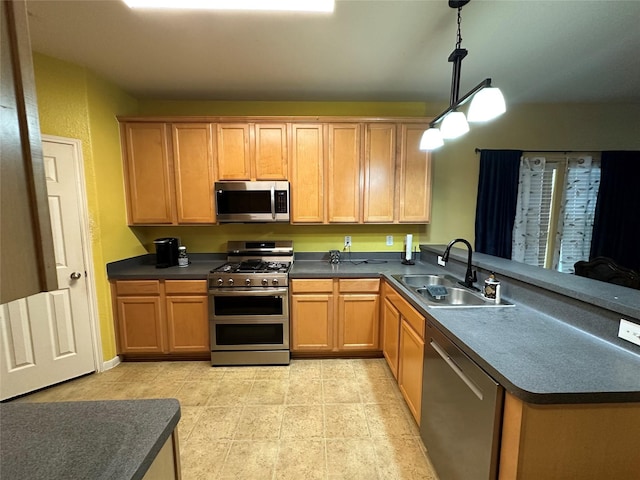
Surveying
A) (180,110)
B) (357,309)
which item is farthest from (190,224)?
(357,309)

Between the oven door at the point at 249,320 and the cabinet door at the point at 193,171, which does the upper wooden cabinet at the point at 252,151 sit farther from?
the oven door at the point at 249,320

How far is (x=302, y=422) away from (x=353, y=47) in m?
2.84

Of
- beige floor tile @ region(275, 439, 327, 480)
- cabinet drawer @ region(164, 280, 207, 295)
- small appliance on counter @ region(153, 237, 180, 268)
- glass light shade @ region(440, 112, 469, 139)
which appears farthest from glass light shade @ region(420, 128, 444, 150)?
small appliance on counter @ region(153, 237, 180, 268)

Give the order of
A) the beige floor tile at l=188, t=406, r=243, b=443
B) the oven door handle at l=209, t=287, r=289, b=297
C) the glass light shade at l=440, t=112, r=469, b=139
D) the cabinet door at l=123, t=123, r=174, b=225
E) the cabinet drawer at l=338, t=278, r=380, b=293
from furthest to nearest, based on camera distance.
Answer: the cabinet door at l=123, t=123, r=174, b=225 → the cabinet drawer at l=338, t=278, r=380, b=293 → the oven door handle at l=209, t=287, r=289, b=297 → the beige floor tile at l=188, t=406, r=243, b=443 → the glass light shade at l=440, t=112, r=469, b=139

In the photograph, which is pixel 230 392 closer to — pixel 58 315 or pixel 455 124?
pixel 58 315

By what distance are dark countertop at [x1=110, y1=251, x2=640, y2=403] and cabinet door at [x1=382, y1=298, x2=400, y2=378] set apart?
1.45 ft

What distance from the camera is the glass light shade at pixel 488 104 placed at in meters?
1.40

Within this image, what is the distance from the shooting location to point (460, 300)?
2068 millimetres

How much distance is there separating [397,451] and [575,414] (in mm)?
1172

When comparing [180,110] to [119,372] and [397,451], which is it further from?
[397,451]

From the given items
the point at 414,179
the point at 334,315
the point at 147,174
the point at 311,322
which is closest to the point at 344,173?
the point at 414,179

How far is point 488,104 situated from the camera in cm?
142

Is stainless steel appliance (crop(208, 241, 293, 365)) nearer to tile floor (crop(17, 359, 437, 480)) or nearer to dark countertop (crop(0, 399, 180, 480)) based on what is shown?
tile floor (crop(17, 359, 437, 480))

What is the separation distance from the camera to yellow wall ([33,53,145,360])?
2229mm
